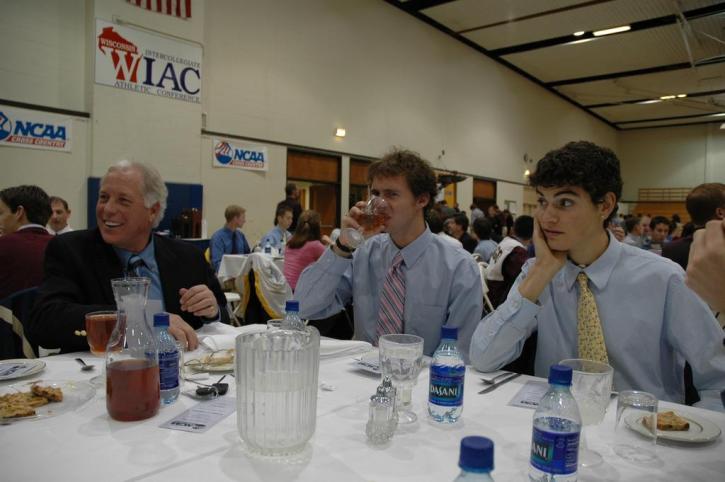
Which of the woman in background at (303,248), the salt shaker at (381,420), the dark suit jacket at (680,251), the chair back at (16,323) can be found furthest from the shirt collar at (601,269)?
the woman in background at (303,248)

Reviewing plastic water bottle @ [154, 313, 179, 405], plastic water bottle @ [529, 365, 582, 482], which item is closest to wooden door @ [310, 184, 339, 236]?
plastic water bottle @ [154, 313, 179, 405]

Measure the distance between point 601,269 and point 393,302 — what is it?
80 centimetres

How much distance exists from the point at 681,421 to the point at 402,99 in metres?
9.60

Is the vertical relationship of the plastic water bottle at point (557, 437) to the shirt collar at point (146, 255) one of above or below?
below

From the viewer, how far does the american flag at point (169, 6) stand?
6.20 metres

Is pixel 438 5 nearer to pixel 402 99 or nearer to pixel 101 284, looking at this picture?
pixel 402 99

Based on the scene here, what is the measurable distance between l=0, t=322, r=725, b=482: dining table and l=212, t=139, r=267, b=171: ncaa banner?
629 centimetres

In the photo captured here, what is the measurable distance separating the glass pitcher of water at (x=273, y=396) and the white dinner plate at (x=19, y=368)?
833 millimetres

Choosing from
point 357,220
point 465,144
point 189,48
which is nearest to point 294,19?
point 189,48

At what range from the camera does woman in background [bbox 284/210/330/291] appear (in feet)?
15.8

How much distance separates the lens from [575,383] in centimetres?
114

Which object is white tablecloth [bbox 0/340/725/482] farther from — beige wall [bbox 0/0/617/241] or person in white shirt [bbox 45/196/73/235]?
person in white shirt [bbox 45/196/73/235]

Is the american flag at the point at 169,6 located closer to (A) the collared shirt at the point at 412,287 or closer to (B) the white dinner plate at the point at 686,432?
(A) the collared shirt at the point at 412,287

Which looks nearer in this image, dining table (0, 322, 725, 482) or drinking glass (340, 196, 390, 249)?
dining table (0, 322, 725, 482)
